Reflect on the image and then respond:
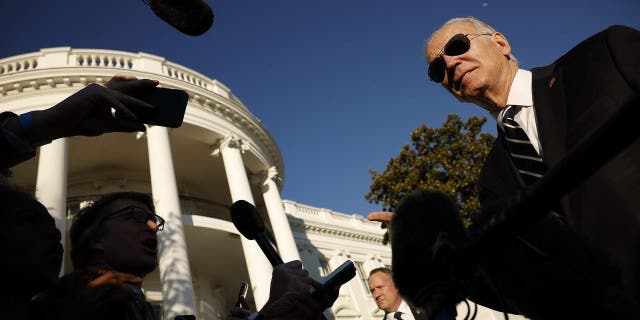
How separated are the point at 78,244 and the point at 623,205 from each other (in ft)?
9.44

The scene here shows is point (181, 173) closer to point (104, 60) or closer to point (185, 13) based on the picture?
point (104, 60)

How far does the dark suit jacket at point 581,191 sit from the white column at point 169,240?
10.0 m

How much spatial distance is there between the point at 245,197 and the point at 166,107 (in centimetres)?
1349

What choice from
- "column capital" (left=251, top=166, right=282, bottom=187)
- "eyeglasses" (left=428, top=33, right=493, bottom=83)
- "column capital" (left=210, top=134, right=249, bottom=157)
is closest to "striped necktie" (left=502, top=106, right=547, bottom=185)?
"eyeglasses" (left=428, top=33, right=493, bottom=83)

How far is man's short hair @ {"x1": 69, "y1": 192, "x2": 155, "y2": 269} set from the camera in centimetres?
240

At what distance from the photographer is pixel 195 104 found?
15867 mm

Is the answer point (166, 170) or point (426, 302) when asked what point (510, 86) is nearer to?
point (426, 302)

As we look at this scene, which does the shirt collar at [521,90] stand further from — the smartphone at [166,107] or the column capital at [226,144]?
the column capital at [226,144]

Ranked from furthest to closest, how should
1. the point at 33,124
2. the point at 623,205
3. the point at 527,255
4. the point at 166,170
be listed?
the point at 166,170
the point at 33,124
the point at 623,205
the point at 527,255

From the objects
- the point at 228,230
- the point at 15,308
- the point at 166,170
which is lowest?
the point at 15,308

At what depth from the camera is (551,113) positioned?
1.95 metres

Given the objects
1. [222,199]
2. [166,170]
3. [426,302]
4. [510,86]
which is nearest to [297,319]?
[426,302]

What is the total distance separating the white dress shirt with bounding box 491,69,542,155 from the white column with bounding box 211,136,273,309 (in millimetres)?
Result: 10884

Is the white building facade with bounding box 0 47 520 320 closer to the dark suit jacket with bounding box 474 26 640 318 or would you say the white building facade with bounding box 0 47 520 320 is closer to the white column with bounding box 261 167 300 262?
the white column with bounding box 261 167 300 262
